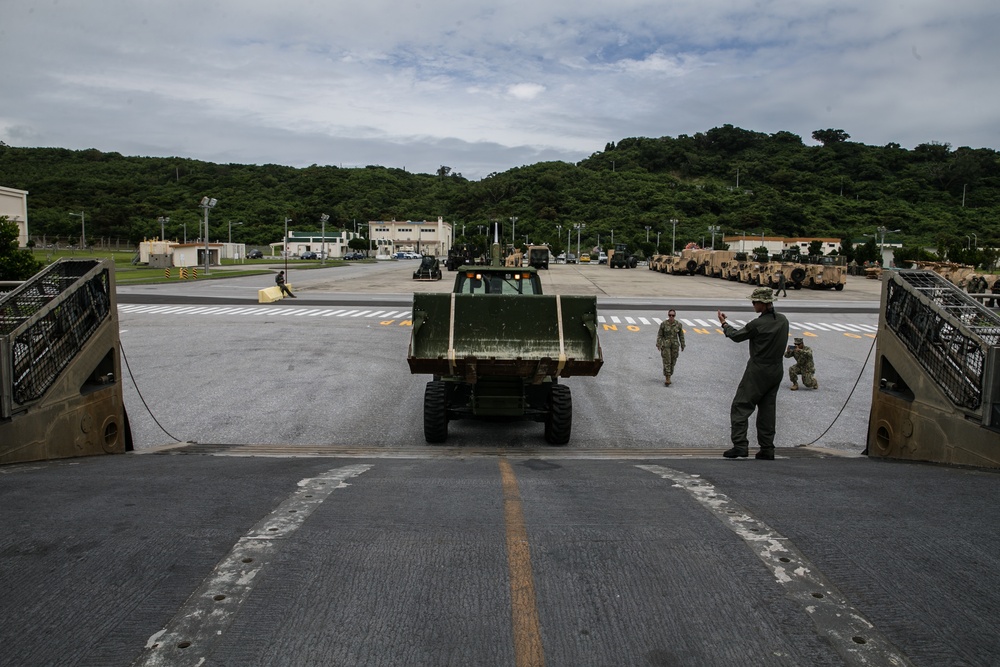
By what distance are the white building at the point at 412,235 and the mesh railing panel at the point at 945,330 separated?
139298 mm

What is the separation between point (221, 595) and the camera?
377 centimetres

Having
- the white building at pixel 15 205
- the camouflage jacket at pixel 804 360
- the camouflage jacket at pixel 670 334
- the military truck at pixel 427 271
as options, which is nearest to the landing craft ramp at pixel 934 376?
the camouflage jacket at pixel 804 360

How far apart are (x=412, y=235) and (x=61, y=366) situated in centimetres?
14569

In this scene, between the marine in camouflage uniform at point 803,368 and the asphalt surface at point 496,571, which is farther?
the marine in camouflage uniform at point 803,368

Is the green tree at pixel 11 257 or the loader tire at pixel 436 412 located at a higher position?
the green tree at pixel 11 257

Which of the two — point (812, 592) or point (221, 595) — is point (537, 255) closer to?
point (812, 592)

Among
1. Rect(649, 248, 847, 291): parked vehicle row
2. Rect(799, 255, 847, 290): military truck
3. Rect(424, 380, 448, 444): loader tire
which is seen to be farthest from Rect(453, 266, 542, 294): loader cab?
Rect(799, 255, 847, 290): military truck

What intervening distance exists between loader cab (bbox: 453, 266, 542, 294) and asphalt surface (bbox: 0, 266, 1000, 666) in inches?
242

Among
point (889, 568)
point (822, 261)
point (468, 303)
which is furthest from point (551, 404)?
point (822, 261)

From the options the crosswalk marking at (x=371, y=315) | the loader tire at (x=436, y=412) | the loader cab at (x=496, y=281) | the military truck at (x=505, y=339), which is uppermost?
the loader cab at (x=496, y=281)

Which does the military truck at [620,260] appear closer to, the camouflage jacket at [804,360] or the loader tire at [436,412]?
the camouflage jacket at [804,360]

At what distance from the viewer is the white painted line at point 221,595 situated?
326 cm

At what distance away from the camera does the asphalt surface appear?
336 cm

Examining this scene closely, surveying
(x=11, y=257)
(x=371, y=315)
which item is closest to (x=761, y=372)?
(x=11, y=257)
